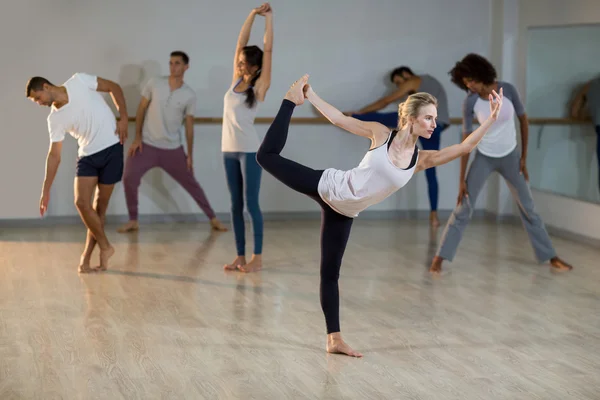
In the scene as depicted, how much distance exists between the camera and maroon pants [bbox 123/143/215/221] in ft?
24.9

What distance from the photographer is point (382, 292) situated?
216 inches

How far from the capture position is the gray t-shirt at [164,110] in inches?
295

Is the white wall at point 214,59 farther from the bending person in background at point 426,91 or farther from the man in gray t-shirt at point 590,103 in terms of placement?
the man in gray t-shirt at point 590,103

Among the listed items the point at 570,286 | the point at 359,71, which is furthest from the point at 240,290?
the point at 359,71

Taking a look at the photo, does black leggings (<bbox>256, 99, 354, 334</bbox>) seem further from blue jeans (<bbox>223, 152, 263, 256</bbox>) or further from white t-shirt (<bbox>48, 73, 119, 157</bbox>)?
white t-shirt (<bbox>48, 73, 119, 157</bbox>)

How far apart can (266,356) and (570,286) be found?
7.65 feet

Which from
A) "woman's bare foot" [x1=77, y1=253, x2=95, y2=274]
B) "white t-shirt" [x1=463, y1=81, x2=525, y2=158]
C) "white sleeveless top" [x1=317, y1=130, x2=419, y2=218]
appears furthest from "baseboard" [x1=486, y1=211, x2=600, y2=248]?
"woman's bare foot" [x1=77, y1=253, x2=95, y2=274]

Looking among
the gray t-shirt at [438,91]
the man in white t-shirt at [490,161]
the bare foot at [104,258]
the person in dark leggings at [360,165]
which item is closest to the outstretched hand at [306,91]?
the person in dark leggings at [360,165]

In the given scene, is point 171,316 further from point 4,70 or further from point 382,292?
point 4,70

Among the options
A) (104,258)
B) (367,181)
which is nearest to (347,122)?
(367,181)

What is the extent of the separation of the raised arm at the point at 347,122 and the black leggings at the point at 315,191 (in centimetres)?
10

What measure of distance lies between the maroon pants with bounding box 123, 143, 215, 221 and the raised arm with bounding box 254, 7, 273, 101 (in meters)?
2.08

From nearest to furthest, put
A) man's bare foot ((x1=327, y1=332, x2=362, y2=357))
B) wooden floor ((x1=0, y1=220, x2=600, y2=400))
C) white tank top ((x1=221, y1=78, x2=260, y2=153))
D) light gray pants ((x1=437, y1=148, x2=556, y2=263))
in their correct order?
wooden floor ((x1=0, y1=220, x2=600, y2=400)) < man's bare foot ((x1=327, y1=332, x2=362, y2=357)) < white tank top ((x1=221, y1=78, x2=260, y2=153)) < light gray pants ((x1=437, y1=148, x2=556, y2=263))

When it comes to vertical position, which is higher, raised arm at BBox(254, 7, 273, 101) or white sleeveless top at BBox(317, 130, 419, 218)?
raised arm at BBox(254, 7, 273, 101)
